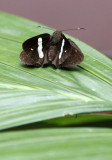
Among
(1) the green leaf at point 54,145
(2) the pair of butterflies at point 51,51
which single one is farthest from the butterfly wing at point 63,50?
(1) the green leaf at point 54,145

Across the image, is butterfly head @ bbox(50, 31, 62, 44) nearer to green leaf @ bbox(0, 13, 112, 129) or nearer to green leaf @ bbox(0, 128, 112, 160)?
green leaf @ bbox(0, 13, 112, 129)

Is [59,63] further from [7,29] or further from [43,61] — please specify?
[7,29]

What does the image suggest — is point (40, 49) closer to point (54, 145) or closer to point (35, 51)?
point (35, 51)

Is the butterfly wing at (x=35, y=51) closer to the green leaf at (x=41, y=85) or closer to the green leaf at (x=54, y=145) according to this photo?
the green leaf at (x=41, y=85)

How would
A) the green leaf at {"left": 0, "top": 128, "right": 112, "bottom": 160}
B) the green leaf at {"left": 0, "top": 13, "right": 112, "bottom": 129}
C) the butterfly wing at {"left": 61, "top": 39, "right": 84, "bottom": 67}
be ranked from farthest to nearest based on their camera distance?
the butterfly wing at {"left": 61, "top": 39, "right": 84, "bottom": 67} → the green leaf at {"left": 0, "top": 13, "right": 112, "bottom": 129} → the green leaf at {"left": 0, "top": 128, "right": 112, "bottom": 160}

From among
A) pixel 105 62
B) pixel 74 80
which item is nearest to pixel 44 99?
pixel 74 80

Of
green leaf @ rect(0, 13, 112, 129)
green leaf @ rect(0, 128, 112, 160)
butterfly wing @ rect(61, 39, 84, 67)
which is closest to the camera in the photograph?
green leaf @ rect(0, 128, 112, 160)

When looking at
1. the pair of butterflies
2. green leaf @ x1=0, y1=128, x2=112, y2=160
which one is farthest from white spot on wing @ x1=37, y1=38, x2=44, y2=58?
green leaf @ x1=0, y1=128, x2=112, y2=160
